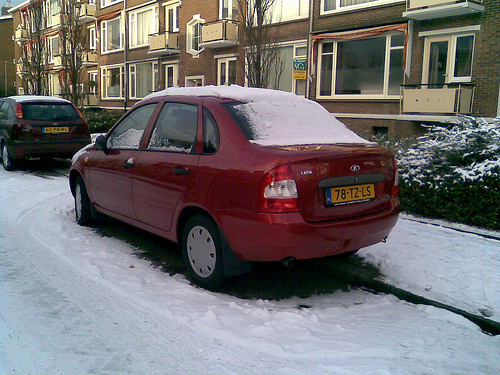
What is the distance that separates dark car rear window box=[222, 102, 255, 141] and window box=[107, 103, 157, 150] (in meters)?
1.14

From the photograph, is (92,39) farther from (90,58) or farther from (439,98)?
(439,98)

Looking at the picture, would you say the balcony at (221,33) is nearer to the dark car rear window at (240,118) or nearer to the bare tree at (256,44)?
the bare tree at (256,44)

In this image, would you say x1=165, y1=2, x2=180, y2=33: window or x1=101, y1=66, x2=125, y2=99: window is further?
x1=101, y1=66, x2=125, y2=99: window

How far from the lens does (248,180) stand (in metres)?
3.72

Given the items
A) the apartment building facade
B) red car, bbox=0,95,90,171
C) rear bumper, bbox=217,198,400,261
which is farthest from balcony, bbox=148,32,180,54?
rear bumper, bbox=217,198,400,261

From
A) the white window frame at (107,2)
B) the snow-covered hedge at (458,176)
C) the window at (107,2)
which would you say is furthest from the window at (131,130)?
the window at (107,2)

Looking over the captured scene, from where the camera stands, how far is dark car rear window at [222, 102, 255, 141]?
4082 mm

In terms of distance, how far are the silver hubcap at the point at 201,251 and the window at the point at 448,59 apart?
1268cm

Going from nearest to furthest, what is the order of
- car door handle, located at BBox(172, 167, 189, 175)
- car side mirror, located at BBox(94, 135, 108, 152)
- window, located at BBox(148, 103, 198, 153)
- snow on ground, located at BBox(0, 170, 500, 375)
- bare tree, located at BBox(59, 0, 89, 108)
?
1. snow on ground, located at BBox(0, 170, 500, 375)
2. car door handle, located at BBox(172, 167, 189, 175)
3. window, located at BBox(148, 103, 198, 153)
4. car side mirror, located at BBox(94, 135, 108, 152)
5. bare tree, located at BBox(59, 0, 89, 108)

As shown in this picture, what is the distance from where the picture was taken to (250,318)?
12.2 feet

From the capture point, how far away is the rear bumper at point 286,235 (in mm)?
3631

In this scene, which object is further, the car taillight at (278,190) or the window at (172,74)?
the window at (172,74)

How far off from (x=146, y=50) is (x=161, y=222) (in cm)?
2862

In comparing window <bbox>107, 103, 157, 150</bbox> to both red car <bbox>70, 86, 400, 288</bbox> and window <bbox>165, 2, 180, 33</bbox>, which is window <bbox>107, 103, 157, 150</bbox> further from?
window <bbox>165, 2, 180, 33</bbox>
